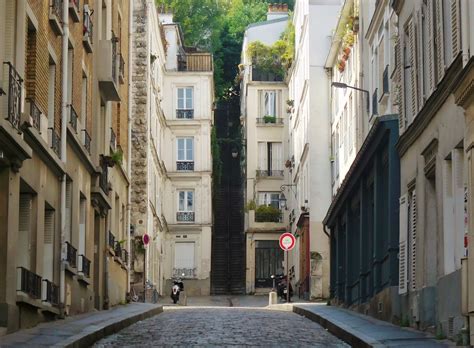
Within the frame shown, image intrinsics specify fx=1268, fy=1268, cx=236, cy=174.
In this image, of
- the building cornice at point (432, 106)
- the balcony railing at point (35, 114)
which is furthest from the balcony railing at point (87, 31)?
the building cornice at point (432, 106)

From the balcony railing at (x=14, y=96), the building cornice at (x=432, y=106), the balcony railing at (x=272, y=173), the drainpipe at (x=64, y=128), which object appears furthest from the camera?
the balcony railing at (x=272, y=173)

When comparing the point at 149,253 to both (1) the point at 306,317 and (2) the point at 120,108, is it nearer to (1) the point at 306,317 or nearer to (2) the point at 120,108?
(2) the point at 120,108

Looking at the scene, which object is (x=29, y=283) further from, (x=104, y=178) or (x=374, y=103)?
(x=374, y=103)

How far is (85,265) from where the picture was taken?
2745 cm

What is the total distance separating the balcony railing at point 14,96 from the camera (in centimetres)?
1773

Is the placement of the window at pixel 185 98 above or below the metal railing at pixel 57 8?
above

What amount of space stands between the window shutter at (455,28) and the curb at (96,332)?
19.6 ft

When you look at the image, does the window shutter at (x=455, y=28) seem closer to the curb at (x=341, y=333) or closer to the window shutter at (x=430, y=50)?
the window shutter at (x=430, y=50)

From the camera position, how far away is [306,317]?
29234 mm

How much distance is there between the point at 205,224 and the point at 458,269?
50285mm

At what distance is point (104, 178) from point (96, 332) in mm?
12514

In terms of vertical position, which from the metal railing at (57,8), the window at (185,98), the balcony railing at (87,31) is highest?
the window at (185,98)

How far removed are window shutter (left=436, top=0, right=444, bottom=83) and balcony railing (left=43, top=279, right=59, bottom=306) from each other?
7958 mm

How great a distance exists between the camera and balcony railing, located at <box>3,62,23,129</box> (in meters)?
17.7
